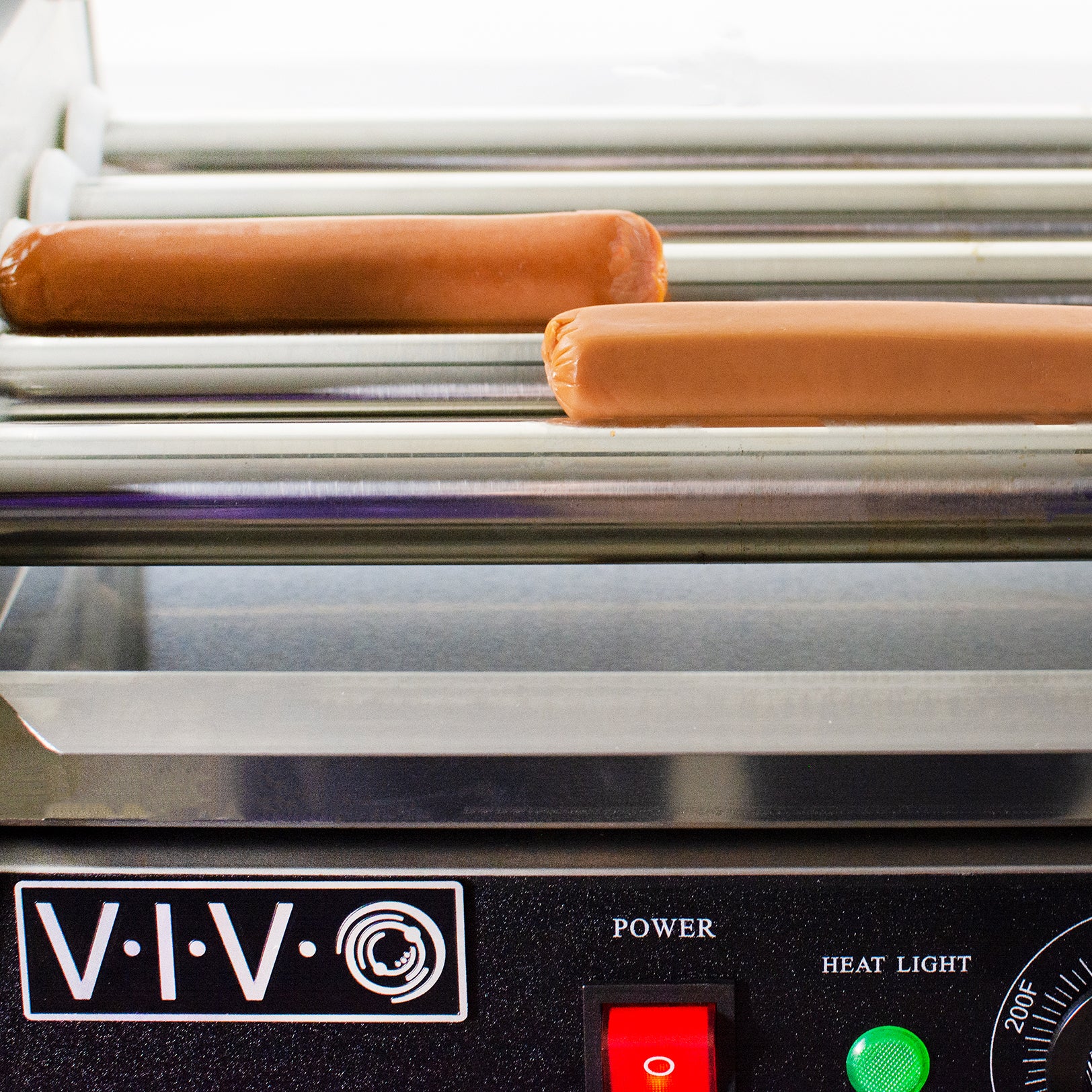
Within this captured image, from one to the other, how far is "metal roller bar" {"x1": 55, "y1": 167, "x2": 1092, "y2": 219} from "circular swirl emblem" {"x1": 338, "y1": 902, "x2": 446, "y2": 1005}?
0.52 metres

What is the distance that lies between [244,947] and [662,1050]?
167mm

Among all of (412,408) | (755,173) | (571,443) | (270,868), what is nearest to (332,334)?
(412,408)

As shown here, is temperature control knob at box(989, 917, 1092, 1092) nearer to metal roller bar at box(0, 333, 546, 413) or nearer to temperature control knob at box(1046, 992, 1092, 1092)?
temperature control knob at box(1046, 992, 1092, 1092)

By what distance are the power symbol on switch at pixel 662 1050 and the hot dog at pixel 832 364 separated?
0.25 meters

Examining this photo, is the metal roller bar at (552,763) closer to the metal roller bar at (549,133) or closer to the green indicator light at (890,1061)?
the green indicator light at (890,1061)

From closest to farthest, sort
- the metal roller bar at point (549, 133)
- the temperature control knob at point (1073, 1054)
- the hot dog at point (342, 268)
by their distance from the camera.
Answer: the temperature control knob at point (1073, 1054)
the hot dog at point (342, 268)
the metal roller bar at point (549, 133)

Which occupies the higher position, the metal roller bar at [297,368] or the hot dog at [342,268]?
the hot dog at [342,268]

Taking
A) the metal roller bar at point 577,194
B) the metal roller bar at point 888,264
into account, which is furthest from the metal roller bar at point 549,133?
the metal roller bar at point 888,264

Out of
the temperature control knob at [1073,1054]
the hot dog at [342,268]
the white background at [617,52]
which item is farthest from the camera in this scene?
the white background at [617,52]

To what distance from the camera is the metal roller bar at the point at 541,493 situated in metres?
0.47

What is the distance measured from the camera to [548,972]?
0.40m

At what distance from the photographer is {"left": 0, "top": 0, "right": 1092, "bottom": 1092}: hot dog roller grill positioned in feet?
1.30

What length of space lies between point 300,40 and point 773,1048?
946 mm

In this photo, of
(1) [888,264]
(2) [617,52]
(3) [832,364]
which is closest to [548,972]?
(3) [832,364]
